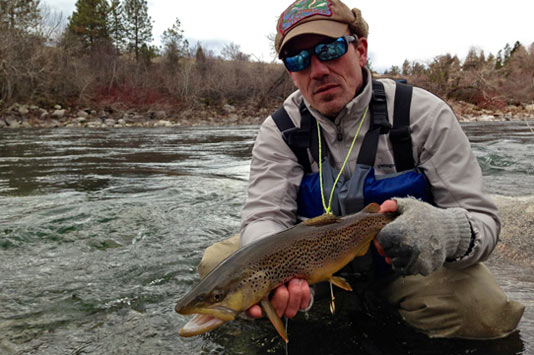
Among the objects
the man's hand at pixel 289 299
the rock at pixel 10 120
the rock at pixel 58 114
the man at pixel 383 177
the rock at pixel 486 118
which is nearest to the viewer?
the man's hand at pixel 289 299

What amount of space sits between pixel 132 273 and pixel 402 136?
8.14 feet

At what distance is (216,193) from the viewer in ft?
22.4

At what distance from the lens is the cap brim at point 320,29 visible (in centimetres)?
247

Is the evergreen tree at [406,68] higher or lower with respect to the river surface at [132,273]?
higher

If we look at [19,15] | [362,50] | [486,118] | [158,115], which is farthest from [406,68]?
[362,50]

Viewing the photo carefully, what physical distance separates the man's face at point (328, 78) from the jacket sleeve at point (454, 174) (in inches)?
18.1

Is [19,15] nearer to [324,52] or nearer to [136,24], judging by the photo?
[136,24]

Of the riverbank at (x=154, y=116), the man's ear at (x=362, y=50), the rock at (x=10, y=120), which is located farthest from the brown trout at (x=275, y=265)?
the rock at (x=10, y=120)

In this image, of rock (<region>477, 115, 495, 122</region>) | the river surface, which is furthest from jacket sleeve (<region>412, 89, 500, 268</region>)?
rock (<region>477, 115, 495, 122</region>)

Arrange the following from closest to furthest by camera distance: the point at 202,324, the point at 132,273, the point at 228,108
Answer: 1. the point at 202,324
2. the point at 132,273
3. the point at 228,108

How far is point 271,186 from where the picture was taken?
2691 mm

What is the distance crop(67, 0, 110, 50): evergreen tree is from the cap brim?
51818 mm

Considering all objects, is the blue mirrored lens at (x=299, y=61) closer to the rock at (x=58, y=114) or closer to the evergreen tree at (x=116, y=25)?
the rock at (x=58, y=114)

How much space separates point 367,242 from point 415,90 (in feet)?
Result: 3.55
